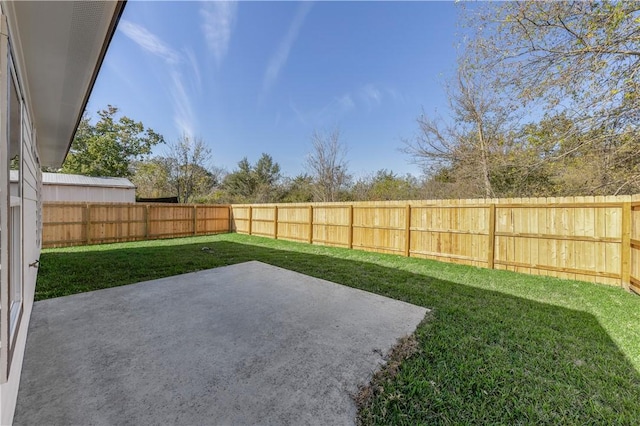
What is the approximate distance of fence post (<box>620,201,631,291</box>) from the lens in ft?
14.8

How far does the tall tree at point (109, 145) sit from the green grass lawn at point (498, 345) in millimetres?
16979

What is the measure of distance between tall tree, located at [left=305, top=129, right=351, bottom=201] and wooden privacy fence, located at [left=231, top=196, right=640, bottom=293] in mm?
8281

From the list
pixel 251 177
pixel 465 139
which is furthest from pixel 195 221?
pixel 465 139

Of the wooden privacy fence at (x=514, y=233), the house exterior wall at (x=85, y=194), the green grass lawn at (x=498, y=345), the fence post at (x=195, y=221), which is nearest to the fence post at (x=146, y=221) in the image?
the fence post at (x=195, y=221)

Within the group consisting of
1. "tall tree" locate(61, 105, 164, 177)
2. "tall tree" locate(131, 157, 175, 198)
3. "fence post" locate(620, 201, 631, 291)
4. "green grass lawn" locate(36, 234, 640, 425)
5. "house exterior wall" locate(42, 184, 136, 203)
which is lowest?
"green grass lawn" locate(36, 234, 640, 425)

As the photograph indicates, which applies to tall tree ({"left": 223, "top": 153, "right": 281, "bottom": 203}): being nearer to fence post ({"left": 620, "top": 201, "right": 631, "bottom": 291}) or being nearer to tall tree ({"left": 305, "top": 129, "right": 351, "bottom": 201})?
tall tree ({"left": 305, "top": 129, "right": 351, "bottom": 201})

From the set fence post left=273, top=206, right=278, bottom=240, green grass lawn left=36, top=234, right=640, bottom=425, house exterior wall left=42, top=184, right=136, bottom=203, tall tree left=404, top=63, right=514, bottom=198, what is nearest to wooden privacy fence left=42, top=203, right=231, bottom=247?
fence post left=273, top=206, right=278, bottom=240

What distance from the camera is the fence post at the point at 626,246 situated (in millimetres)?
4508

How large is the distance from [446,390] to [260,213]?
11.0m

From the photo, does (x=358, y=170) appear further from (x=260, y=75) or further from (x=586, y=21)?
(x=586, y=21)

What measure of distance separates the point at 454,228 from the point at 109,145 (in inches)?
892

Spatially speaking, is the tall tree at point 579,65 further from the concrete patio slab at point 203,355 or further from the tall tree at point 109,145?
the tall tree at point 109,145

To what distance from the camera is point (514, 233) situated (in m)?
5.82

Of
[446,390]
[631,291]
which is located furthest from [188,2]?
[631,291]
